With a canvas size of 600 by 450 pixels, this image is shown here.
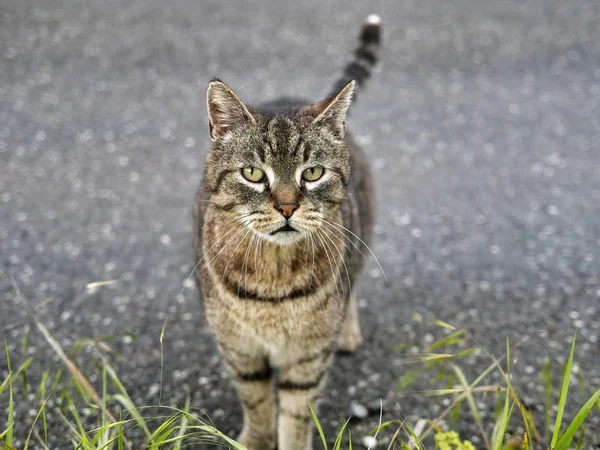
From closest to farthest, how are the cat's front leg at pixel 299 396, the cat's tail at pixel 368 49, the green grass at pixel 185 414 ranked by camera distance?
the green grass at pixel 185 414 → the cat's front leg at pixel 299 396 → the cat's tail at pixel 368 49

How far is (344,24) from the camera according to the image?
7.24 metres

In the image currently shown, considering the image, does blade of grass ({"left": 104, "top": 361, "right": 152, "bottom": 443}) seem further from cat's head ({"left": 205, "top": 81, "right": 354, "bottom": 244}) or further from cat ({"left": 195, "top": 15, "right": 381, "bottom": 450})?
cat's head ({"left": 205, "top": 81, "right": 354, "bottom": 244})

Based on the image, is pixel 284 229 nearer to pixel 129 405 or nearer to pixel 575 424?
pixel 129 405

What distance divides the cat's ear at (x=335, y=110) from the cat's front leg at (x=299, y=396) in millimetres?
856

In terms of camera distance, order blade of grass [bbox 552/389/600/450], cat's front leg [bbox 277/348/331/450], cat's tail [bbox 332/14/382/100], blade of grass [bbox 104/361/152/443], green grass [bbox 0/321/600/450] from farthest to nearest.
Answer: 1. cat's tail [bbox 332/14/382/100]
2. cat's front leg [bbox 277/348/331/450]
3. green grass [bbox 0/321/600/450]
4. blade of grass [bbox 104/361/152/443]
5. blade of grass [bbox 552/389/600/450]

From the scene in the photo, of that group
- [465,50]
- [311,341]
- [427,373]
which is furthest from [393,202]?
[465,50]

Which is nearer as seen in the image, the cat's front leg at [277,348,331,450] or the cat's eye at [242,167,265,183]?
the cat's eye at [242,167,265,183]

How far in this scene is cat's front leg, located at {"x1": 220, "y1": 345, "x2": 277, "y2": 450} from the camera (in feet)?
8.18

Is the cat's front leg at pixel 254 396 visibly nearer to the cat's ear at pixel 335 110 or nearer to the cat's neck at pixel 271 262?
the cat's neck at pixel 271 262

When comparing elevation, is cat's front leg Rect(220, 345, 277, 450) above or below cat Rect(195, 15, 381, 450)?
below

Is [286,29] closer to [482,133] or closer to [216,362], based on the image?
[482,133]

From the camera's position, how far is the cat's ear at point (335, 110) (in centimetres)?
223

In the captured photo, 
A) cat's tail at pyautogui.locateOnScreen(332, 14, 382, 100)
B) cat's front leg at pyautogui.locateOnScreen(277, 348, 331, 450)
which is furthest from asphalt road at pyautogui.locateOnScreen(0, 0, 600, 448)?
cat's tail at pyautogui.locateOnScreen(332, 14, 382, 100)

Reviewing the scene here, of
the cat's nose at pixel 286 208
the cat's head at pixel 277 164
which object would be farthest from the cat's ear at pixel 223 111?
the cat's nose at pixel 286 208
